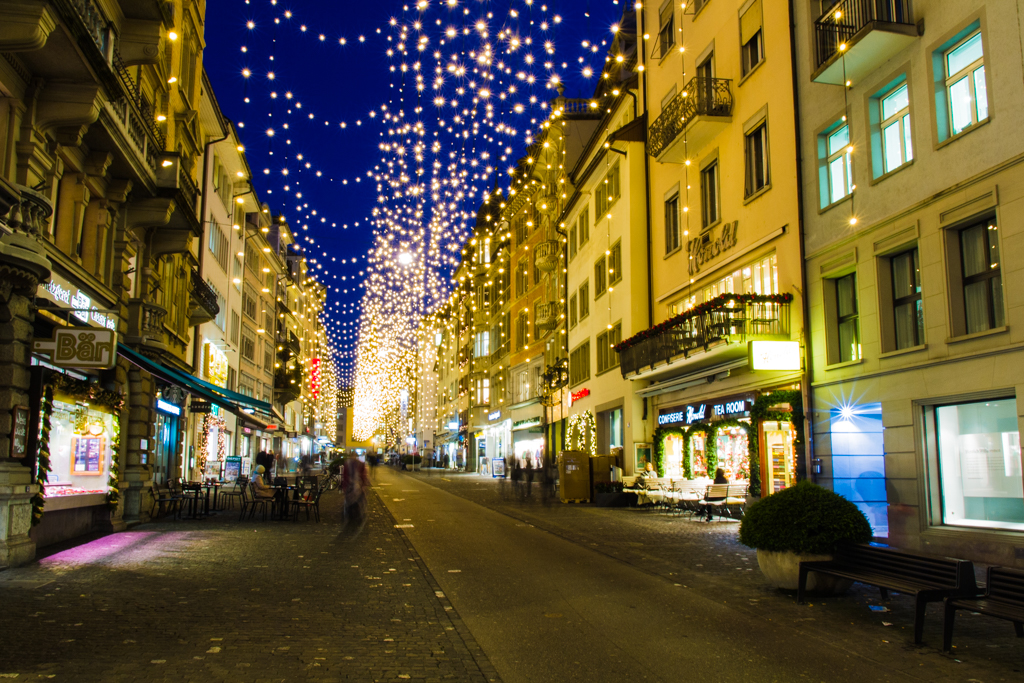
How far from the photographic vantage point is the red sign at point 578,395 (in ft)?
117

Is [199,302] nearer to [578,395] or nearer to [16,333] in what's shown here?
[16,333]

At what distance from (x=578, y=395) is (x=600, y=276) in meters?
6.33

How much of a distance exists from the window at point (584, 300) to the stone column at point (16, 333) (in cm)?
Answer: 2588

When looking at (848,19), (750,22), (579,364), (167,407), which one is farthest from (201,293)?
(848,19)

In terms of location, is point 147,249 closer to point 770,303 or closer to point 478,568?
point 478,568

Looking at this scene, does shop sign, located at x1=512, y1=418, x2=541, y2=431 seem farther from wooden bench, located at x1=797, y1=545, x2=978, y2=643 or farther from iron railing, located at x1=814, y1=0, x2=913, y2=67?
wooden bench, located at x1=797, y1=545, x2=978, y2=643

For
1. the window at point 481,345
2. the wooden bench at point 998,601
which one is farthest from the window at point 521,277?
the wooden bench at point 998,601

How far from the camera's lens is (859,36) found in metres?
14.7

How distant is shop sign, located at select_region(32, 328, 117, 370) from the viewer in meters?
12.5

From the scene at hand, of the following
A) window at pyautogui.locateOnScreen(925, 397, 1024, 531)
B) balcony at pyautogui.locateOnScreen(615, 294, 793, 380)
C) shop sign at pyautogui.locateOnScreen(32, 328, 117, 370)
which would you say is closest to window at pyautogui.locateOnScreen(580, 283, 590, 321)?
balcony at pyautogui.locateOnScreen(615, 294, 793, 380)

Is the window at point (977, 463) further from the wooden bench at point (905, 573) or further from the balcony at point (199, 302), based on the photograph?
the balcony at point (199, 302)

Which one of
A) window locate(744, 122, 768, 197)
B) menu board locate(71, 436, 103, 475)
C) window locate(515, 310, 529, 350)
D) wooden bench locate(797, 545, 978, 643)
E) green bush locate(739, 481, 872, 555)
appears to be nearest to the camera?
wooden bench locate(797, 545, 978, 643)

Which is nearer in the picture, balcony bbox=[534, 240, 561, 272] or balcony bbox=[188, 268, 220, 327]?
balcony bbox=[188, 268, 220, 327]

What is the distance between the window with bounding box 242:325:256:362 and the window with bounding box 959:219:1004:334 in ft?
138
